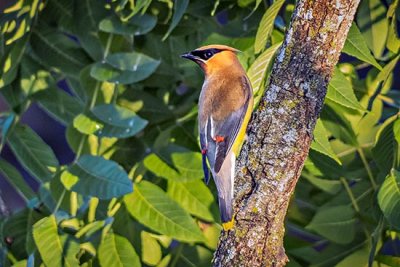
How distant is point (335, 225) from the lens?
2.29 metres

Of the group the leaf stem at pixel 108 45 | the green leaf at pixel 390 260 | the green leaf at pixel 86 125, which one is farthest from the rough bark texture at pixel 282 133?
the leaf stem at pixel 108 45

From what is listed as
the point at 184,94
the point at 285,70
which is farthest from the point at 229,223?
the point at 184,94

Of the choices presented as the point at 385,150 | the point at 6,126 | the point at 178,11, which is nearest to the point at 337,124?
the point at 385,150

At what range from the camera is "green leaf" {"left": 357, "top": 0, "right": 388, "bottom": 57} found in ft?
7.98

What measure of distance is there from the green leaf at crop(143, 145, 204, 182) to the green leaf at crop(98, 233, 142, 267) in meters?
0.21

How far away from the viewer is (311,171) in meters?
2.27

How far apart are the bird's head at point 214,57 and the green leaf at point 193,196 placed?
0.34 metres

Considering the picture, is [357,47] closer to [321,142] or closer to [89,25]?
[321,142]

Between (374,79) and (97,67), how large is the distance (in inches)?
31.5

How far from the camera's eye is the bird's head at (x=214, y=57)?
2354mm

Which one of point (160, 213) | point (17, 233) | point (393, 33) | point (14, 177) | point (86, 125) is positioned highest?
point (393, 33)

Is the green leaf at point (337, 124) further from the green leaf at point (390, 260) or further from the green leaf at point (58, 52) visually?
the green leaf at point (58, 52)

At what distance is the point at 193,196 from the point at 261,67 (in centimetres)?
41

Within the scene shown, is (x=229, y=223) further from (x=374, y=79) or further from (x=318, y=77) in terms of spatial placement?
(x=374, y=79)
